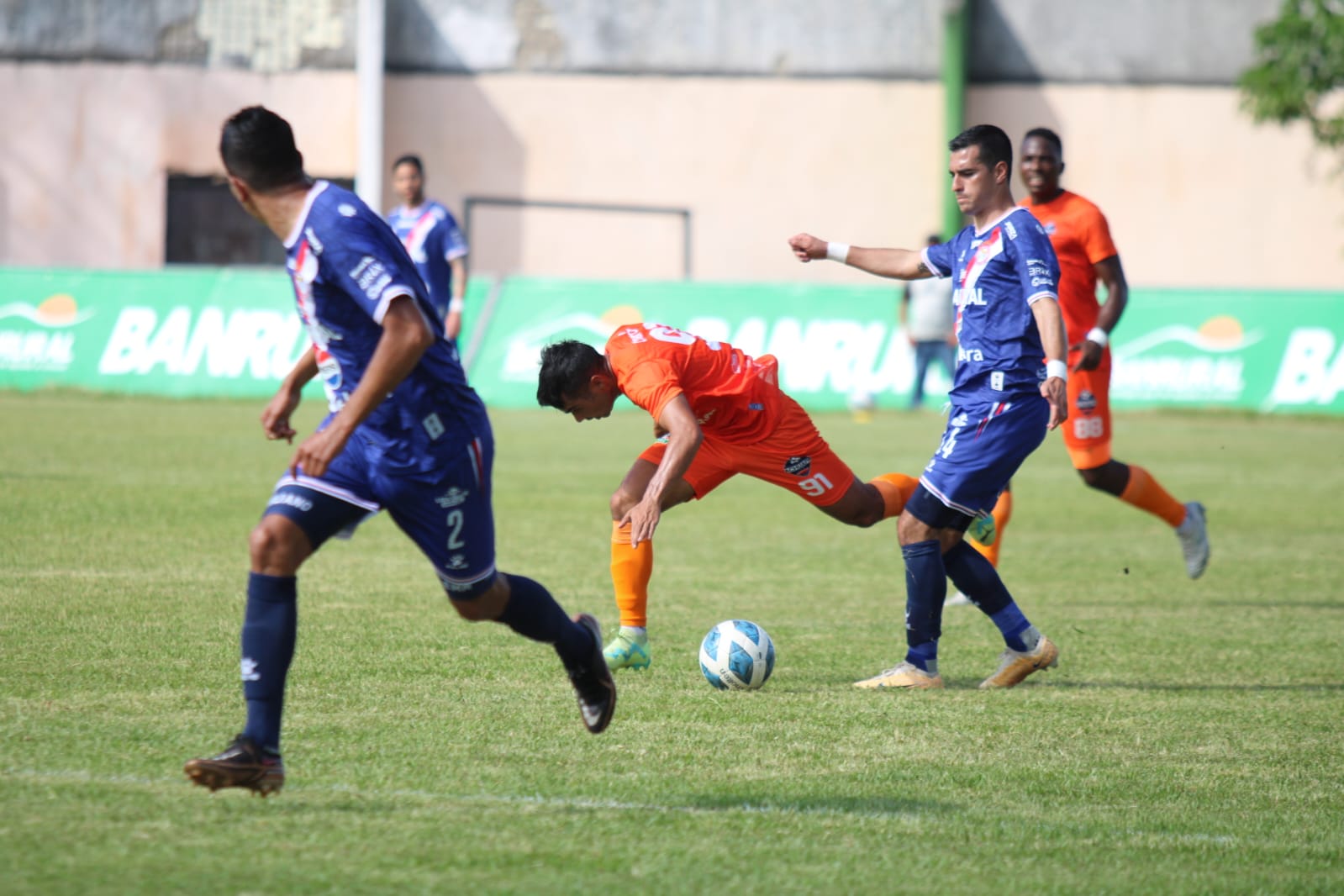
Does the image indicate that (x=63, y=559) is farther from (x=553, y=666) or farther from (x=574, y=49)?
(x=574, y=49)

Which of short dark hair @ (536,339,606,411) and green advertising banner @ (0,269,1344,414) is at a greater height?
green advertising banner @ (0,269,1344,414)

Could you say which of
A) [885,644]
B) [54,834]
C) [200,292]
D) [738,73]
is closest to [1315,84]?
[738,73]

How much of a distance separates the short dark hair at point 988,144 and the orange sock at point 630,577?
6.59ft

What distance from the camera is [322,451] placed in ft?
13.9

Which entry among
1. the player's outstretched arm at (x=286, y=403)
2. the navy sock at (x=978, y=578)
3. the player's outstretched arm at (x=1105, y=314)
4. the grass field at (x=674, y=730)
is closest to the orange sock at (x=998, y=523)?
the grass field at (x=674, y=730)

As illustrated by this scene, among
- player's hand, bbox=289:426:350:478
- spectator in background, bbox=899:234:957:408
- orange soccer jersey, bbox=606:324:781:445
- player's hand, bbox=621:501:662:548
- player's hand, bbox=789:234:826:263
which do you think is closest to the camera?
player's hand, bbox=289:426:350:478

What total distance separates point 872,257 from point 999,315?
2.39 feet

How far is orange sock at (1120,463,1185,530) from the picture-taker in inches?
349

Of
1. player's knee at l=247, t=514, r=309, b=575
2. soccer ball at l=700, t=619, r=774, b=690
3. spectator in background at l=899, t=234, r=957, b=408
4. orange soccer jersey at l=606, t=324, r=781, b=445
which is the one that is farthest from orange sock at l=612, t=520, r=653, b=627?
spectator in background at l=899, t=234, r=957, b=408

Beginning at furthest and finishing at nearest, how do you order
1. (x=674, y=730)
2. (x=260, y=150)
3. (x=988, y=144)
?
(x=988, y=144) < (x=674, y=730) < (x=260, y=150)

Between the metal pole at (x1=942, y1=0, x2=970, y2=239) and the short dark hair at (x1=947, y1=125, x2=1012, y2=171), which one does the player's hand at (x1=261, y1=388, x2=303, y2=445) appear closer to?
the short dark hair at (x1=947, y1=125, x2=1012, y2=171)

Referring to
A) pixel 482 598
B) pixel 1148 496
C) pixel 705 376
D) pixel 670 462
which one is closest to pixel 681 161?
pixel 1148 496

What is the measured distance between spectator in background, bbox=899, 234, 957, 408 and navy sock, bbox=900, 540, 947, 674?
43.9ft

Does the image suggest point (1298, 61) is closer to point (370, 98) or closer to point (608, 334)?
point (608, 334)
